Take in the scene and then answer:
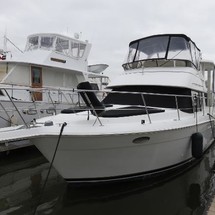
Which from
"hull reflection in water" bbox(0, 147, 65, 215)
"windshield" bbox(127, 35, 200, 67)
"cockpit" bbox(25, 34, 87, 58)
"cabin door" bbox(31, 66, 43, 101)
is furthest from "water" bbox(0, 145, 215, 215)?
"cockpit" bbox(25, 34, 87, 58)

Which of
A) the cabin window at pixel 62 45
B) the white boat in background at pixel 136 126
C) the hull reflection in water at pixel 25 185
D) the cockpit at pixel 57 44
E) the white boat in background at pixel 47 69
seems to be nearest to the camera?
the white boat in background at pixel 136 126

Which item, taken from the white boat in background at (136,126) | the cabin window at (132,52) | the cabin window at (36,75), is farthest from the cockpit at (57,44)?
the white boat in background at (136,126)

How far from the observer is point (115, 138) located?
5066mm

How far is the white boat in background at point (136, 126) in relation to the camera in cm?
496

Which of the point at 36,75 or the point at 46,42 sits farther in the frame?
the point at 46,42

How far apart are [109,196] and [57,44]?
8.86 meters

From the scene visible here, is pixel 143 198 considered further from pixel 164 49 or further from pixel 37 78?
pixel 37 78

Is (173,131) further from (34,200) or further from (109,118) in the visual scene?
(34,200)

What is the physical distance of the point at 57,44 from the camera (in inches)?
507

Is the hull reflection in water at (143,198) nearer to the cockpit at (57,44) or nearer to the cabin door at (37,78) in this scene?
the cabin door at (37,78)

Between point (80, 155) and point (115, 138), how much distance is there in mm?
675

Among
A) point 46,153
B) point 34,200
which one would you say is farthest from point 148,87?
point 34,200

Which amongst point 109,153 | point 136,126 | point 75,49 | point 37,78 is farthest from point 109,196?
point 75,49

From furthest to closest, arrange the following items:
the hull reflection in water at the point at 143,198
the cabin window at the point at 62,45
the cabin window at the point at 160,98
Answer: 1. the cabin window at the point at 62,45
2. the cabin window at the point at 160,98
3. the hull reflection in water at the point at 143,198
